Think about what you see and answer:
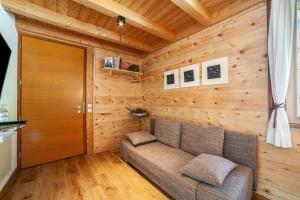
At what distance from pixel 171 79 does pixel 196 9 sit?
4.26ft

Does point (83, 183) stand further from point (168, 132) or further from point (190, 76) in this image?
point (190, 76)

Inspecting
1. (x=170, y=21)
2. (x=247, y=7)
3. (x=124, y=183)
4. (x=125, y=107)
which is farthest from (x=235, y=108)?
(x=125, y=107)

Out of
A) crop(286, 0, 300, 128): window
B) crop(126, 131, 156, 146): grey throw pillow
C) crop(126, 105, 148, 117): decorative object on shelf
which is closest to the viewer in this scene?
crop(286, 0, 300, 128): window

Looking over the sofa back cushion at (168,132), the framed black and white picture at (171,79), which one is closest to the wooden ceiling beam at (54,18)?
the framed black and white picture at (171,79)

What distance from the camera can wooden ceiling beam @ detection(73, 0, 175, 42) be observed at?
1.74 meters

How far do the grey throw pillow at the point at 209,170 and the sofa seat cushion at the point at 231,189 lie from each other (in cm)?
5

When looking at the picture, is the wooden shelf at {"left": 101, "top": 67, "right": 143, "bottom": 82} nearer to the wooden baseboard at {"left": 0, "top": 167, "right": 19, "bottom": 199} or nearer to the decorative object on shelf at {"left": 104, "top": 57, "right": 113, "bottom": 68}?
the decorative object on shelf at {"left": 104, "top": 57, "right": 113, "bottom": 68}

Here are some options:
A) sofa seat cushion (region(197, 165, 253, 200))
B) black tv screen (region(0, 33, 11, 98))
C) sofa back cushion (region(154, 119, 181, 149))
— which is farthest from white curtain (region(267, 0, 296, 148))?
black tv screen (region(0, 33, 11, 98))

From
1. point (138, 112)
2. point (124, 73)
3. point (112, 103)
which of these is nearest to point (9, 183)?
point (112, 103)

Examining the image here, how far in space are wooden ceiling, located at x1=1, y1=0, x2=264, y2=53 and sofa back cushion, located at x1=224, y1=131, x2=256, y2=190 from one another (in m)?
1.64

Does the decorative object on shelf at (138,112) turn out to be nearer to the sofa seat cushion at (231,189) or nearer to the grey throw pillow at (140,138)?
the grey throw pillow at (140,138)

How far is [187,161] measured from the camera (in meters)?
1.89

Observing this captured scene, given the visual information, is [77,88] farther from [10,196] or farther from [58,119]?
[10,196]

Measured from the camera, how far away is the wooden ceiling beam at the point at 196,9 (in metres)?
1.70
